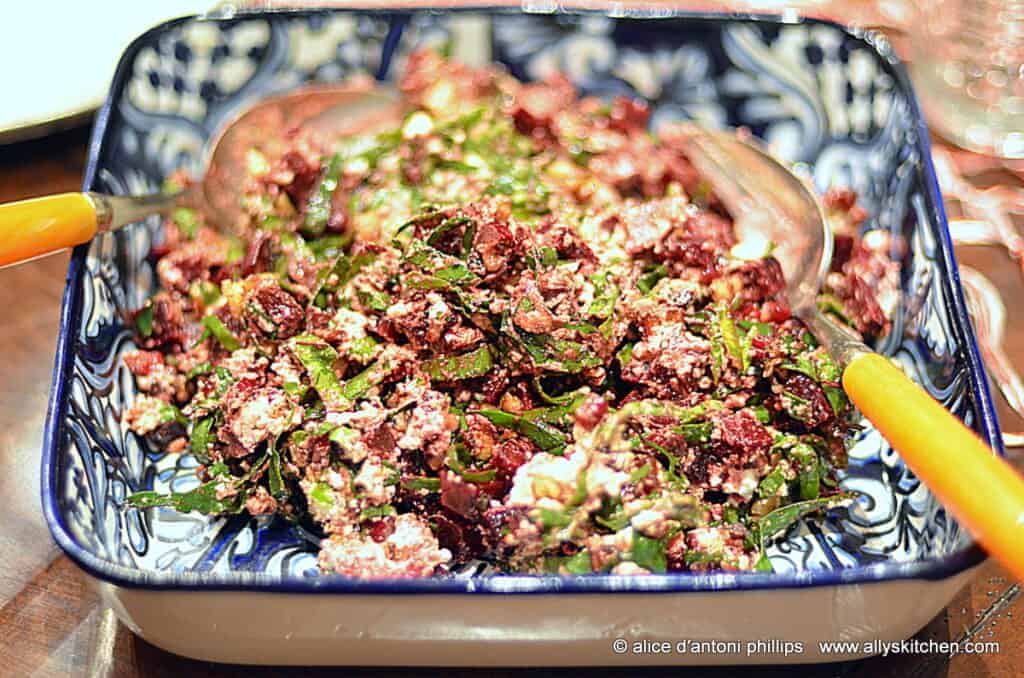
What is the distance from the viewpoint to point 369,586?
3.20 ft

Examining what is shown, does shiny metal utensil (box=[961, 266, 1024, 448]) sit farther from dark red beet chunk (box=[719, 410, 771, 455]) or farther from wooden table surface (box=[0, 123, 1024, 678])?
dark red beet chunk (box=[719, 410, 771, 455])

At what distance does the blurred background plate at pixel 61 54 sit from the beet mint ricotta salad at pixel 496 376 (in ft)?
1.68

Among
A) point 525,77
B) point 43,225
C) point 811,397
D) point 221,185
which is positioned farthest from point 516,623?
point 525,77

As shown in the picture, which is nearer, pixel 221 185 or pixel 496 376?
pixel 496 376

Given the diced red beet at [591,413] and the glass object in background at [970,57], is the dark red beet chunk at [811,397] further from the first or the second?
the glass object in background at [970,57]

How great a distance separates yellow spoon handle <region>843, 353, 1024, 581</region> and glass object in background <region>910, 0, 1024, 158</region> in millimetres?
1309

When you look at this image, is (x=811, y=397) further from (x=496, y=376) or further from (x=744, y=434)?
(x=496, y=376)

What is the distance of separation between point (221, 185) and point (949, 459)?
1285mm

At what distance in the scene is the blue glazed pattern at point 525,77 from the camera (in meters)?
1.17

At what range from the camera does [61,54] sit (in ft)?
6.68

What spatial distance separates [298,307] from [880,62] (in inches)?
45.2

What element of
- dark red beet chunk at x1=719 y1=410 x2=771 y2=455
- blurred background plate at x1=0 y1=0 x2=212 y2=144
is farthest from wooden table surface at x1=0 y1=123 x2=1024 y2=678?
blurred background plate at x1=0 y1=0 x2=212 y2=144

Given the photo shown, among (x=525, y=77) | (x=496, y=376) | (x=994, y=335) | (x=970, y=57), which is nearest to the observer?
(x=496, y=376)

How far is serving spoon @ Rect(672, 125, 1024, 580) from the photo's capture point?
0.90 meters
